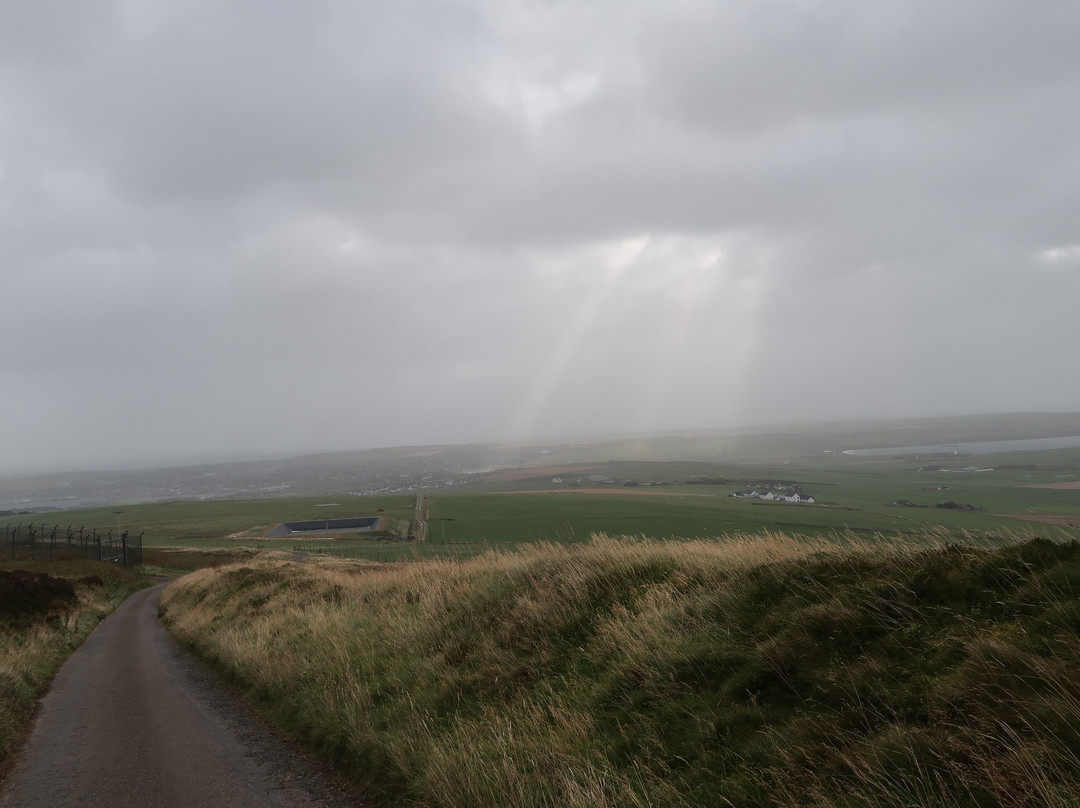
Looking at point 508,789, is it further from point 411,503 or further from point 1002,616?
point 411,503

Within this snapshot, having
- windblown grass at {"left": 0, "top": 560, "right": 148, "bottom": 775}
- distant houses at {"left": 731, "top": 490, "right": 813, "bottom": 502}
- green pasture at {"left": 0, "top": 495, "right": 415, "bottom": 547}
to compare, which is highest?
windblown grass at {"left": 0, "top": 560, "right": 148, "bottom": 775}

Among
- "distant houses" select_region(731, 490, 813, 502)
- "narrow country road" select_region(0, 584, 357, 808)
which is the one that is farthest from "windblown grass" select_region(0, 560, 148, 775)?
"distant houses" select_region(731, 490, 813, 502)

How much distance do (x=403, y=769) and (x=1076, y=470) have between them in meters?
152

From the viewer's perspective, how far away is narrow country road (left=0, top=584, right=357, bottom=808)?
809 centimetres

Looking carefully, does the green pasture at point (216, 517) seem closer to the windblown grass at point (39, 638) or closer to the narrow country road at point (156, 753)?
the windblown grass at point (39, 638)

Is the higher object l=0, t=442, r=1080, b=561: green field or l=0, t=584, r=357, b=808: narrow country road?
l=0, t=584, r=357, b=808: narrow country road

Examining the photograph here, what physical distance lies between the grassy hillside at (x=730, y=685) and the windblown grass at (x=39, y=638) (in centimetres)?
592

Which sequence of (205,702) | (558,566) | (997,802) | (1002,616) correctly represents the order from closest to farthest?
(997,802)
(1002,616)
(558,566)
(205,702)

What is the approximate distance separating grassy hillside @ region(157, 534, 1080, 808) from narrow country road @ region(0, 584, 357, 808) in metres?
0.74

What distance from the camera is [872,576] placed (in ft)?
22.3

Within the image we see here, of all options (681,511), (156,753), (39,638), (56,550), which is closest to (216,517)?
(56,550)

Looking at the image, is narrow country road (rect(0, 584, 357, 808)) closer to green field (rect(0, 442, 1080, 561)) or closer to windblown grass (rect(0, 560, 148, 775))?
windblown grass (rect(0, 560, 148, 775))

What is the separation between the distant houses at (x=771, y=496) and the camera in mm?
120438

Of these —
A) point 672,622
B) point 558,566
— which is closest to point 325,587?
point 558,566
